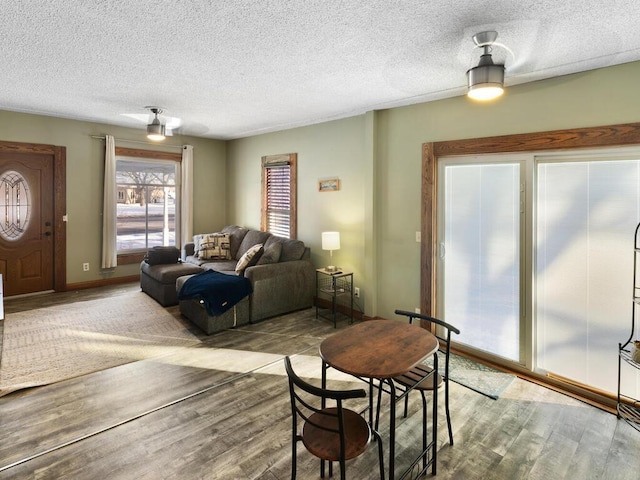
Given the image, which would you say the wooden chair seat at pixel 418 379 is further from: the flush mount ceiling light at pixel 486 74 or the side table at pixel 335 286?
the side table at pixel 335 286

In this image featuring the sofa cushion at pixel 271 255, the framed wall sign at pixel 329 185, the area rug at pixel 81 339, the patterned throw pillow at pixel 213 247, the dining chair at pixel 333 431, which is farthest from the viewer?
the patterned throw pillow at pixel 213 247

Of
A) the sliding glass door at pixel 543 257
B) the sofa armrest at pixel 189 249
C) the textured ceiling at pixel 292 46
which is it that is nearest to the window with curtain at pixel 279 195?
the sofa armrest at pixel 189 249

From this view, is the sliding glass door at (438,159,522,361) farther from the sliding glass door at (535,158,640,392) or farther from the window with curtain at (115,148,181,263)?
the window with curtain at (115,148,181,263)

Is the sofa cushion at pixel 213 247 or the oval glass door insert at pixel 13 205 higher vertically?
the oval glass door insert at pixel 13 205

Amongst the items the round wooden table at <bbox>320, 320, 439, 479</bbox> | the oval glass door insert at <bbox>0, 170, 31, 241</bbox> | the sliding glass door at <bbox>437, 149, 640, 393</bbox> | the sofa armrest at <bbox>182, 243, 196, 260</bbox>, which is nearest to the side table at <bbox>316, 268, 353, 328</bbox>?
the sliding glass door at <bbox>437, 149, 640, 393</bbox>

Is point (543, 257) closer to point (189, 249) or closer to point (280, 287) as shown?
point (280, 287)

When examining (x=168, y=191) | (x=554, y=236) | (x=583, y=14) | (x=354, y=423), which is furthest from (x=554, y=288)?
(x=168, y=191)

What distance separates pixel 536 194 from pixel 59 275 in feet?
21.6

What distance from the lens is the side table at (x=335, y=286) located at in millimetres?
4563

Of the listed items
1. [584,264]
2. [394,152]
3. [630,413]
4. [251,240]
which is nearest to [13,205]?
[251,240]

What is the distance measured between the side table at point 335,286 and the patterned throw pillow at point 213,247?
181 cm

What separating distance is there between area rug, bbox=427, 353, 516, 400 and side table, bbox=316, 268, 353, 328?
147cm

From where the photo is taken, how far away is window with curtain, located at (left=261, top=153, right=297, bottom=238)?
5789 mm

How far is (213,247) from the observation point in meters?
6.03
